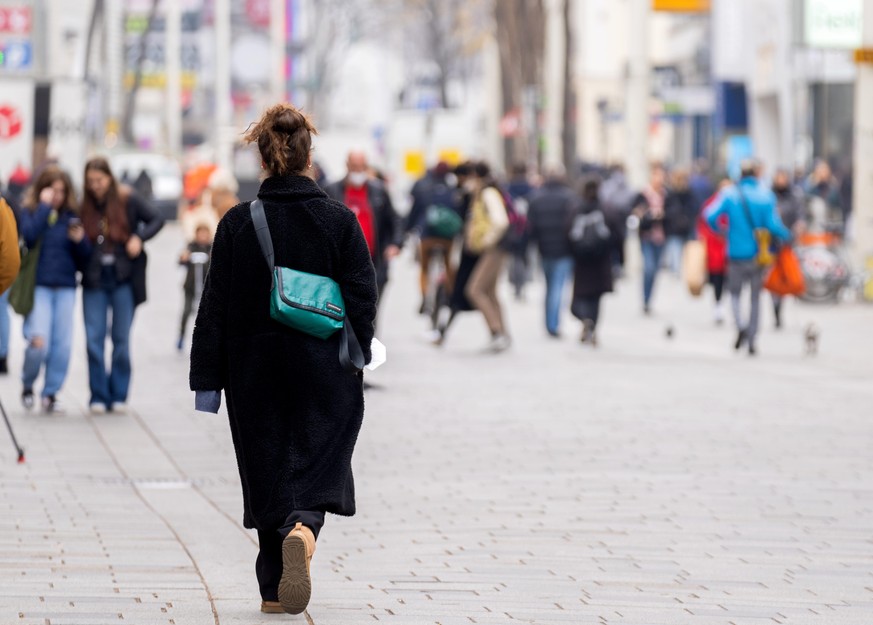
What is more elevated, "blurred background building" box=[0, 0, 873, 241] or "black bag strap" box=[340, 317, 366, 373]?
"blurred background building" box=[0, 0, 873, 241]

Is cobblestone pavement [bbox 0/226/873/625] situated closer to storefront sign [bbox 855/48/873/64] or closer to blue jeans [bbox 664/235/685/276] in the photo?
storefront sign [bbox 855/48/873/64]

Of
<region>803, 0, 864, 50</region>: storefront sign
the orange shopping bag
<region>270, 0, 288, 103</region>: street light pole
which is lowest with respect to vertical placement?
the orange shopping bag

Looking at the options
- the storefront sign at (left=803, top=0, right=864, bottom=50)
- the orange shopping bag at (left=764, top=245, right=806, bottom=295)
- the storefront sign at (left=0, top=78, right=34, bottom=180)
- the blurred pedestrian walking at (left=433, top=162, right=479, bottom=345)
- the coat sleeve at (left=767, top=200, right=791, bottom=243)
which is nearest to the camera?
the coat sleeve at (left=767, top=200, right=791, bottom=243)

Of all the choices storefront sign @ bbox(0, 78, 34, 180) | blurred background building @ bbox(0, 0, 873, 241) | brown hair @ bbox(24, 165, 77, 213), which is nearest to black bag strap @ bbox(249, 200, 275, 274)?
brown hair @ bbox(24, 165, 77, 213)

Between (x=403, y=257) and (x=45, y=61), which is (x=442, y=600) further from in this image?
(x=403, y=257)

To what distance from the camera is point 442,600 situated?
688cm

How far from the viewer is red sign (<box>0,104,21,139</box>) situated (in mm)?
30125

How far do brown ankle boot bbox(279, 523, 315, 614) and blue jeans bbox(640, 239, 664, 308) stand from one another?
16.8 m

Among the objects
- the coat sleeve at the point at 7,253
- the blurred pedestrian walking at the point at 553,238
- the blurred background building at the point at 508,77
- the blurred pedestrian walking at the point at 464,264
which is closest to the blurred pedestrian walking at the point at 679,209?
the blurred background building at the point at 508,77

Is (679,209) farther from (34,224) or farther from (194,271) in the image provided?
(34,224)

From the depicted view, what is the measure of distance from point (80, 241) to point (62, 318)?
0.55 m

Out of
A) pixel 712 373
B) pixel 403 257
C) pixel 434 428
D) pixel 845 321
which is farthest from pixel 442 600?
pixel 403 257

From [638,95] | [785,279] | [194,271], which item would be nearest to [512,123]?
[638,95]

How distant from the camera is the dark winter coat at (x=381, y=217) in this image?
15392 millimetres
